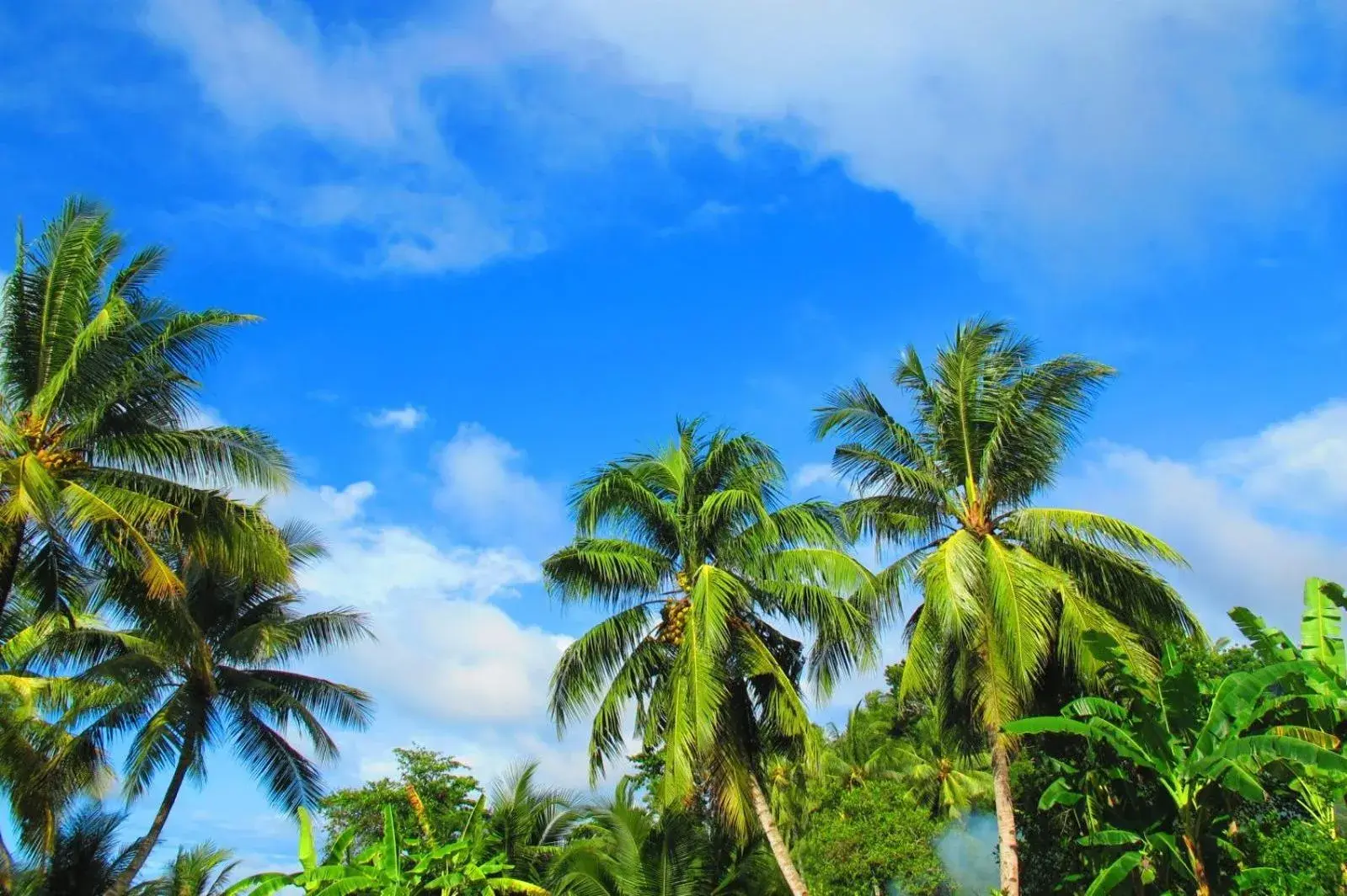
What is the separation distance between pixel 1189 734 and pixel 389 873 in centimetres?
1181

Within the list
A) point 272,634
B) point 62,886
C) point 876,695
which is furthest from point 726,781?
point 876,695

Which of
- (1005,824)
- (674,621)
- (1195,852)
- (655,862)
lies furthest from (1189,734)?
(655,862)

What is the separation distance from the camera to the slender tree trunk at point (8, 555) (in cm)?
1353

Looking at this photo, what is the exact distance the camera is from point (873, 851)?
23672mm

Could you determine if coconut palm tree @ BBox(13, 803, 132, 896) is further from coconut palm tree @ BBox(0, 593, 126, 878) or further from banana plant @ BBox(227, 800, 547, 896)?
banana plant @ BBox(227, 800, 547, 896)

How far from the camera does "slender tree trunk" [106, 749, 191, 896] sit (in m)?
21.6

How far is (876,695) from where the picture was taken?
4516 cm

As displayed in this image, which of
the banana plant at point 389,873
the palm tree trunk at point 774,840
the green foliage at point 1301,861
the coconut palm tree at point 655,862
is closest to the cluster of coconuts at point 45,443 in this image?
the banana plant at point 389,873

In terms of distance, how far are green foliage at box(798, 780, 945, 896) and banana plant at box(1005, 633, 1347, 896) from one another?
23.8 ft

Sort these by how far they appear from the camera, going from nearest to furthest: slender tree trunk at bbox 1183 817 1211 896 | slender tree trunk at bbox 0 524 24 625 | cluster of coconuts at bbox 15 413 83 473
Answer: slender tree trunk at bbox 0 524 24 625 → cluster of coconuts at bbox 15 413 83 473 → slender tree trunk at bbox 1183 817 1211 896

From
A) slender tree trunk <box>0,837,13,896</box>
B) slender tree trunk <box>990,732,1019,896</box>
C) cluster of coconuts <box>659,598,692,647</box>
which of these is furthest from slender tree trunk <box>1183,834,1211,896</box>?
slender tree trunk <box>0,837,13,896</box>

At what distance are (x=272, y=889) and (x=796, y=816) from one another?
2300 cm

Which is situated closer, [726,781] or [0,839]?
[0,839]

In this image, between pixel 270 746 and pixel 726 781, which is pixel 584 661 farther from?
pixel 270 746
